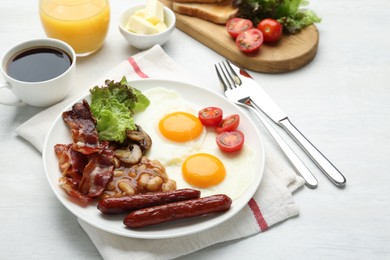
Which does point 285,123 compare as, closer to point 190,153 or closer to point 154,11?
point 190,153

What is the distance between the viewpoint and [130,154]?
3193 mm

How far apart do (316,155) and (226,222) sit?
88 cm

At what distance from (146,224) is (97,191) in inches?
15.4

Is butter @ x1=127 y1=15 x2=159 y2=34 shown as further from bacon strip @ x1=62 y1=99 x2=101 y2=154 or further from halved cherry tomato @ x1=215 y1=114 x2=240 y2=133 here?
halved cherry tomato @ x1=215 y1=114 x2=240 y2=133

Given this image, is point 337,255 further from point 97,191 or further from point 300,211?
point 97,191

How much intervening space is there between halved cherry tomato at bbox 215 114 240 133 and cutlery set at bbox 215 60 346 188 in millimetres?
315

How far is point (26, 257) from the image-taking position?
2.88 m

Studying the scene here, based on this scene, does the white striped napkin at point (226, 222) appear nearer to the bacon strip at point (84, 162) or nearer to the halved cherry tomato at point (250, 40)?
the bacon strip at point (84, 162)

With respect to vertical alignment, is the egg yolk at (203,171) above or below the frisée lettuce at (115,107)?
below

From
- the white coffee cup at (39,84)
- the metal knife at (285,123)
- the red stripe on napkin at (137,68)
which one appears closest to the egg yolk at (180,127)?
the metal knife at (285,123)

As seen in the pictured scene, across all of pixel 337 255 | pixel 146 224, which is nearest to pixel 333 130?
pixel 337 255

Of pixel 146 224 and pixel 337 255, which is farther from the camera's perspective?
pixel 337 255

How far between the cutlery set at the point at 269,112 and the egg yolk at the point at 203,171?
0.58 m

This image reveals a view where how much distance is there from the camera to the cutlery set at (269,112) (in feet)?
11.0
